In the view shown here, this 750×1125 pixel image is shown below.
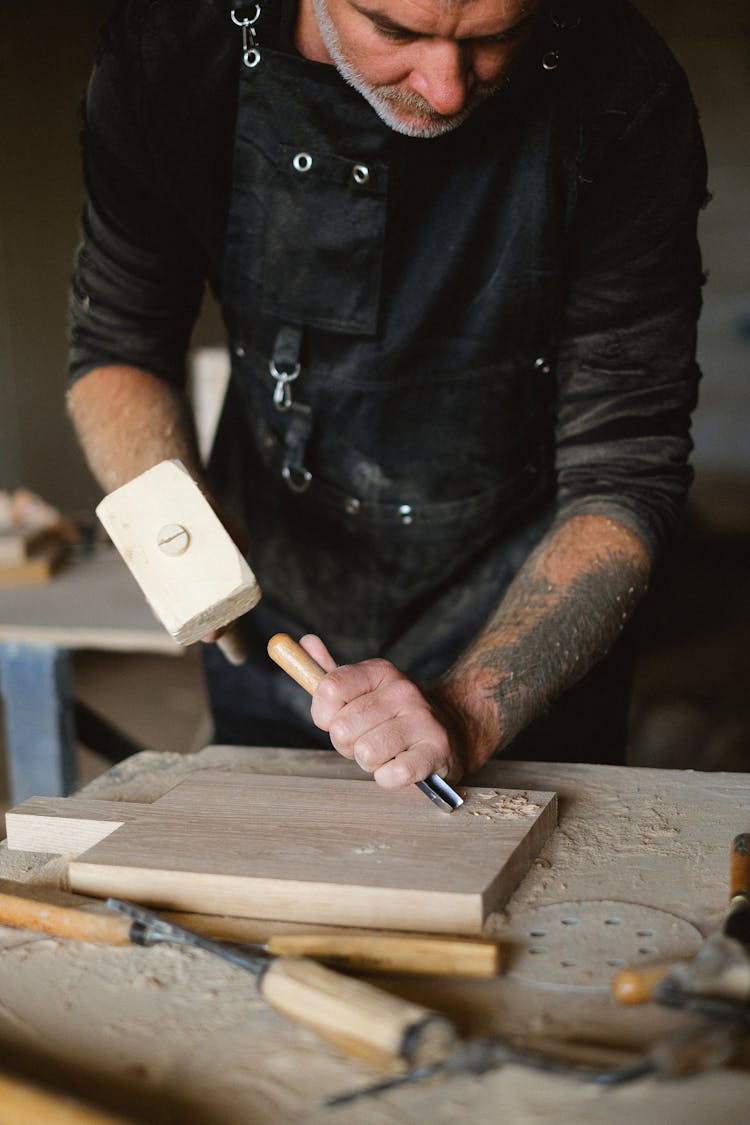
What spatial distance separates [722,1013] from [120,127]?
1.66 metres

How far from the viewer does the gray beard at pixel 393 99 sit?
163 centimetres

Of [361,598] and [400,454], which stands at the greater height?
[400,454]

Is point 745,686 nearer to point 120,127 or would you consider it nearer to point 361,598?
point 361,598

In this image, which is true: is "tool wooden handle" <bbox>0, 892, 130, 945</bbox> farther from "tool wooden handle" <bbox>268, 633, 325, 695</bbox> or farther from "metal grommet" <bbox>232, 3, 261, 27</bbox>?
"metal grommet" <bbox>232, 3, 261, 27</bbox>

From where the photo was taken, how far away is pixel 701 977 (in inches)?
40.7

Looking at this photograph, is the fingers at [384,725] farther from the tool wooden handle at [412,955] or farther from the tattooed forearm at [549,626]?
the tool wooden handle at [412,955]

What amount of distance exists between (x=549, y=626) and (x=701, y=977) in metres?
0.81

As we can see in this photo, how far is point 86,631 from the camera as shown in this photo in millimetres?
2893

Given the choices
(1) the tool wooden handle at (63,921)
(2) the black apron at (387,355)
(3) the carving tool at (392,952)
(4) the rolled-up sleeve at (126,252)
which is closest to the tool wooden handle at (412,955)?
(3) the carving tool at (392,952)

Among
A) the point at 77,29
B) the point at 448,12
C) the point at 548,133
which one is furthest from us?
the point at 77,29

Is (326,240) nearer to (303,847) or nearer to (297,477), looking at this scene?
(297,477)

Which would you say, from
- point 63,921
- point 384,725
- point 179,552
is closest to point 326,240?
point 179,552

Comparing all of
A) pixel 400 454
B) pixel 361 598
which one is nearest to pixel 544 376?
pixel 400 454

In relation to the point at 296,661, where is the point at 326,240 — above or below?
above
